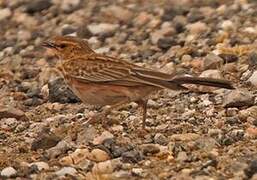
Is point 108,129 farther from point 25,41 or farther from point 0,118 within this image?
point 25,41

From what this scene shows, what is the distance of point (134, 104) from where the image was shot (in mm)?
10805

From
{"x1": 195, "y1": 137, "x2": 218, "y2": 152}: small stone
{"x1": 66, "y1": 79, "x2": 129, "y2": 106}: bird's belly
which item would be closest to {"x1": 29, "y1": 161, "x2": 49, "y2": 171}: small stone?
{"x1": 66, "y1": 79, "x2": 129, "y2": 106}: bird's belly

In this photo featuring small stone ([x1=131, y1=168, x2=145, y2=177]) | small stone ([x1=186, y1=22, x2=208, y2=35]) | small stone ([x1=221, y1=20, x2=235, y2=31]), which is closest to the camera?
small stone ([x1=131, y1=168, x2=145, y2=177])

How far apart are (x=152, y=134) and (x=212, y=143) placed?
80 cm

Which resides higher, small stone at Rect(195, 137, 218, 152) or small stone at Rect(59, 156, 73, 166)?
small stone at Rect(195, 137, 218, 152)

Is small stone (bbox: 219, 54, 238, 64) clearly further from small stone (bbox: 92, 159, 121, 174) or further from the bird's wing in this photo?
small stone (bbox: 92, 159, 121, 174)

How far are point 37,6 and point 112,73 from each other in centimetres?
661

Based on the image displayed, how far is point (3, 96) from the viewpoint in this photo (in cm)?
1181

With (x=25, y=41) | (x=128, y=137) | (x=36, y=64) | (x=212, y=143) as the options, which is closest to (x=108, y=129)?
(x=128, y=137)

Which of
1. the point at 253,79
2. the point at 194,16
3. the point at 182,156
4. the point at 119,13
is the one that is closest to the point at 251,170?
the point at 182,156

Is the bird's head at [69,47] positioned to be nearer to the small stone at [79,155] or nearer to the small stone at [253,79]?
the small stone at [79,155]

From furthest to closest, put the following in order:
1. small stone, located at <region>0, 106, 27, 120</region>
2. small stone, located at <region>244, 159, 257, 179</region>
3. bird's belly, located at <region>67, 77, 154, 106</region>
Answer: small stone, located at <region>0, 106, 27, 120</region> < bird's belly, located at <region>67, 77, 154, 106</region> < small stone, located at <region>244, 159, 257, 179</region>

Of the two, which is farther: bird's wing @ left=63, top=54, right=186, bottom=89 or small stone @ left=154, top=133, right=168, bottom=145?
bird's wing @ left=63, top=54, right=186, bottom=89

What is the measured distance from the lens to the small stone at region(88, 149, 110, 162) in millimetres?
8750
